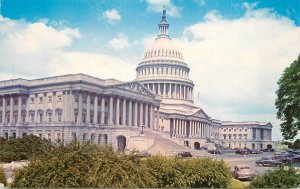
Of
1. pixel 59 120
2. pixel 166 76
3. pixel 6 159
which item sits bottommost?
pixel 6 159

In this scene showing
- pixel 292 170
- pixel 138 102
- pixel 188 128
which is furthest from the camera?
pixel 188 128

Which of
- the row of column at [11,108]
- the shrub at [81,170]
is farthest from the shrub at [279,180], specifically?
the row of column at [11,108]

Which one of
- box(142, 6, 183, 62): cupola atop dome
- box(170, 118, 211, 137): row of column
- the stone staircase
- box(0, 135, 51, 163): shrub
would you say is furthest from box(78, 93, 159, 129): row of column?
box(142, 6, 183, 62): cupola atop dome

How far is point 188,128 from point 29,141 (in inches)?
1946

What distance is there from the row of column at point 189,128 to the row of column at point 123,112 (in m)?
11.4

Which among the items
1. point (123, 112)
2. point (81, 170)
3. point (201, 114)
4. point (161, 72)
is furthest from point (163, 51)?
point (81, 170)

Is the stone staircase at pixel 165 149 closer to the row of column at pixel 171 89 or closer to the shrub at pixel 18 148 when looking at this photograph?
the shrub at pixel 18 148

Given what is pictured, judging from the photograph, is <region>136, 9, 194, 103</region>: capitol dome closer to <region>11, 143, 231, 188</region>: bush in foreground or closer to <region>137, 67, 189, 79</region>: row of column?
<region>137, 67, 189, 79</region>: row of column

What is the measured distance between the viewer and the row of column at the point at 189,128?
7838cm

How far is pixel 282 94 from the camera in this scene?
34188 mm

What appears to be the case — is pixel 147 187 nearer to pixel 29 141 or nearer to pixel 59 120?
pixel 29 141

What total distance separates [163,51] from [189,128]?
16.8m

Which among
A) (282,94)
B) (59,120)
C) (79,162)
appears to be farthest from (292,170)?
(59,120)

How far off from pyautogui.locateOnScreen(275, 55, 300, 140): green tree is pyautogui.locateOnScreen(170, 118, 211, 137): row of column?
138 ft
